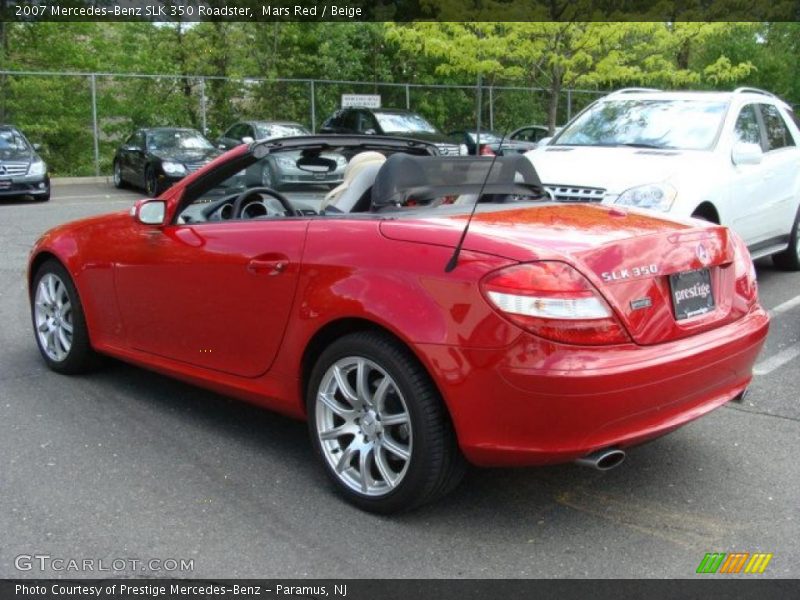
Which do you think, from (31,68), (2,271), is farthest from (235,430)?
(31,68)

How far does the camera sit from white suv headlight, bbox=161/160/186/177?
1769 centimetres

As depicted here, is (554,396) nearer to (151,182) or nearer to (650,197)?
(650,197)

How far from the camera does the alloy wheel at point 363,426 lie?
3.54 m

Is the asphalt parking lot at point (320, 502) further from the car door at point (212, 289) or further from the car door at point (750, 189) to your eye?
the car door at point (750, 189)

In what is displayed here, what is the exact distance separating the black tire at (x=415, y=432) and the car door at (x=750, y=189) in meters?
4.92

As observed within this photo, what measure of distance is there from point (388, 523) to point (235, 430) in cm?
138

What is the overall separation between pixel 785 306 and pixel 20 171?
1412 centimetres

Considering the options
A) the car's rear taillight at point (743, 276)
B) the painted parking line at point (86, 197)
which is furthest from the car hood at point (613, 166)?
the painted parking line at point (86, 197)

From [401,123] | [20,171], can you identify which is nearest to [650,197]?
[20,171]

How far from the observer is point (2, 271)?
9.36 metres

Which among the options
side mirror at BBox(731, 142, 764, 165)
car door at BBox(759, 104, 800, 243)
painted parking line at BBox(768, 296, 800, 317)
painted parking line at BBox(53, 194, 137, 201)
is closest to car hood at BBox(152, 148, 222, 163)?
painted parking line at BBox(53, 194, 137, 201)

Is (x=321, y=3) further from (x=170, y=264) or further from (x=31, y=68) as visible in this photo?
(x=170, y=264)

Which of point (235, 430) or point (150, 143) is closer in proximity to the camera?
point (235, 430)

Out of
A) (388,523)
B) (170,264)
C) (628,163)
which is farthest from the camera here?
(628,163)
